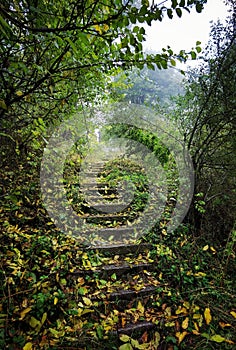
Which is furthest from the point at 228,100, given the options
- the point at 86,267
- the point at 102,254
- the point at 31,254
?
the point at 31,254

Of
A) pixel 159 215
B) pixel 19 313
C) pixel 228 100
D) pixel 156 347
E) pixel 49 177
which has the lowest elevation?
pixel 156 347

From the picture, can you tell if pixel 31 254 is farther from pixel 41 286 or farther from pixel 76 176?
pixel 76 176

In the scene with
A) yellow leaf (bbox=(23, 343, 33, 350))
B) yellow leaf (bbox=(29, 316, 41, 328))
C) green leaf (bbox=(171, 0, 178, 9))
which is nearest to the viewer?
green leaf (bbox=(171, 0, 178, 9))

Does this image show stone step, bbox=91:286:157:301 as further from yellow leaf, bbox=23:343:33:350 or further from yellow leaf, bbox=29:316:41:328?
yellow leaf, bbox=23:343:33:350

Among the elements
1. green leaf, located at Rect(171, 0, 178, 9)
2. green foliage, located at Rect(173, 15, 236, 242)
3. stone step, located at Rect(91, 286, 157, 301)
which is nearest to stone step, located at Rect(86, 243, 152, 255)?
stone step, located at Rect(91, 286, 157, 301)

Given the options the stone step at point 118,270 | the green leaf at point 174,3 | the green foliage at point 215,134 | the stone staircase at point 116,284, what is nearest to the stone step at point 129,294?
the stone staircase at point 116,284

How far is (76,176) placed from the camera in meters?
4.41

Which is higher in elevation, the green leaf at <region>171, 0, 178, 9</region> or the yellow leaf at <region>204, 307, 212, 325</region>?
the green leaf at <region>171, 0, 178, 9</region>

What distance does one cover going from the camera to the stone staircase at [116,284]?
6.60 ft

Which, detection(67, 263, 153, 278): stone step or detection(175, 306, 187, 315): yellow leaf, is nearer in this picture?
detection(175, 306, 187, 315): yellow leaf

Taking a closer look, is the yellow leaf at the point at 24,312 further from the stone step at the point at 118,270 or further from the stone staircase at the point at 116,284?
the stone step at the point at 118,270

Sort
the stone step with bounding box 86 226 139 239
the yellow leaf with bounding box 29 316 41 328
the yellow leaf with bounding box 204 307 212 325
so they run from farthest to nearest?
the stone step with bounding box 86 226 139 239
the yellow leaf with bounding box 204 307 212 325
the yellow leaf with bounding box 29 316 41 328

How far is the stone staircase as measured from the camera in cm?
201

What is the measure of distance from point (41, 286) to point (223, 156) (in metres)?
3.08
